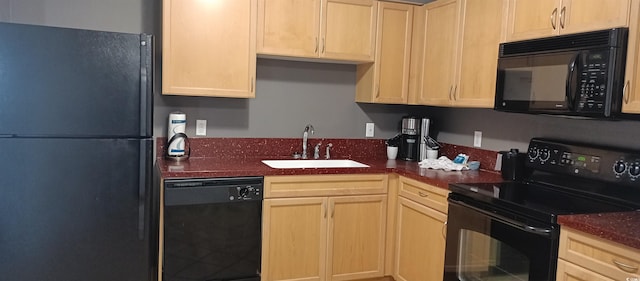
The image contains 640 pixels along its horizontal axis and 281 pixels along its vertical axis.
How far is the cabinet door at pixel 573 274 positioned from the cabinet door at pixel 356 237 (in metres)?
1.29

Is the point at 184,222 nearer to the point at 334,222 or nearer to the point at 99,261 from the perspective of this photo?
the point at 99,261

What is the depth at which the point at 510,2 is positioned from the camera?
8.20ft

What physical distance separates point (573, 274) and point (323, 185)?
1440mm

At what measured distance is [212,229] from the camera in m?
2.61

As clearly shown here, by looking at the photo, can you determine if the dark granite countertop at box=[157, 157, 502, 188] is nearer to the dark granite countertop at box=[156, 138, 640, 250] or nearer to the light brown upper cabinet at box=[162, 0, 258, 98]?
the dark granite countertop at box=[156, 138, 640, 250]

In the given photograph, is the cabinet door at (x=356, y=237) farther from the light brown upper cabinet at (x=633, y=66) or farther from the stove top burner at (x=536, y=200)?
the light brown upper cabinet at (x=633, y=66)

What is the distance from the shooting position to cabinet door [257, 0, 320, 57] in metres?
2.95

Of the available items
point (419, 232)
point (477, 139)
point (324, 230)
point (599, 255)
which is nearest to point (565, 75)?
point (599, 255)

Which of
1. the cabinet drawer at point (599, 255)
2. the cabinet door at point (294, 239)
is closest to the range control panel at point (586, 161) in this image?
the cabinet drawer at point (599, 255)

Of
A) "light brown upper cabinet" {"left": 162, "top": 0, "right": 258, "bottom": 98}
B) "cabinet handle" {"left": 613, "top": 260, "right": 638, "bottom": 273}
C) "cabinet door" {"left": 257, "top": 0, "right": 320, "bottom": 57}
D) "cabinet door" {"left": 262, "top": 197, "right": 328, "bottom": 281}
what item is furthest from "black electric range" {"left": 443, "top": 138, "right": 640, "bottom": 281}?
"light brown upper cabinet" {"left": 162, "top": 0, "right": 258, "bottom": 98}

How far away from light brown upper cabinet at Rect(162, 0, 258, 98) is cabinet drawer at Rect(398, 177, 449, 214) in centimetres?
111

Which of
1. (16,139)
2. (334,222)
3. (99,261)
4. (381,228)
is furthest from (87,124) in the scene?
(381,228)

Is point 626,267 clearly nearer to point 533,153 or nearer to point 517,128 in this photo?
point 533,153

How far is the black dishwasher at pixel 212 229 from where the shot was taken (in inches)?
99.7
